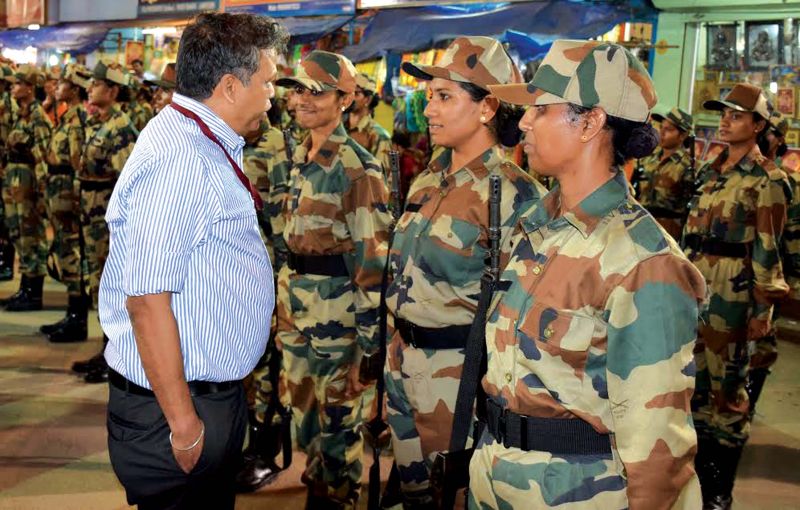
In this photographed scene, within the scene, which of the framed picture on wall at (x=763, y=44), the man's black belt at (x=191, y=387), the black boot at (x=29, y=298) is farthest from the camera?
the black boot at (x=29, y=298)

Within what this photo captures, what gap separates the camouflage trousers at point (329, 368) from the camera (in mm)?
3592

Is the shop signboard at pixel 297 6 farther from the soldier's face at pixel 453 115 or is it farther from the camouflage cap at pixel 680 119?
the soldier's face at pixel 453 115

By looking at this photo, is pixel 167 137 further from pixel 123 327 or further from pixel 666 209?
pixel 666 209

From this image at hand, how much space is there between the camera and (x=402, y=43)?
8.48m

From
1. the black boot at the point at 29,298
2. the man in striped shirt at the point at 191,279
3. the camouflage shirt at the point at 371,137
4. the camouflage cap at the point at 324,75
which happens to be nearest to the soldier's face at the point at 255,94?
the man in striped shirt at the point at 191,279

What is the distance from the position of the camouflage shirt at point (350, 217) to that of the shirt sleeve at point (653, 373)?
1843 millimetres

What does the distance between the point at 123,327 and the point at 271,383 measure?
236 centimetres

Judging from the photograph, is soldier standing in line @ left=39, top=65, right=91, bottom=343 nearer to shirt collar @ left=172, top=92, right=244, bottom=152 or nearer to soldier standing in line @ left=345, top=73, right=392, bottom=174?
soldier standing in line @ left=345, top=73, right=392, bottom=174

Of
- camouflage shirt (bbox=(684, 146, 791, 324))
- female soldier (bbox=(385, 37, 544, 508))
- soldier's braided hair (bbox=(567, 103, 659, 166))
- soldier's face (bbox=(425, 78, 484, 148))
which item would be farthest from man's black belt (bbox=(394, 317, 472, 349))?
camouflage shirt (bbox=(684, 146, 791, 324))

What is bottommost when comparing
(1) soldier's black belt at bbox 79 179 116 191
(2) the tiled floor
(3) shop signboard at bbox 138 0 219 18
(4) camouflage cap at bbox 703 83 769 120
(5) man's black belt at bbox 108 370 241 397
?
(2) the tiled floor

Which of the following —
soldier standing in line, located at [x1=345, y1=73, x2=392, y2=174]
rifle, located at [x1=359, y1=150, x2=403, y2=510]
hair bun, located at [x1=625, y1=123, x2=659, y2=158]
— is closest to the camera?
hair bun, located at [x1=625, y1=123, x2=659, y2=158]

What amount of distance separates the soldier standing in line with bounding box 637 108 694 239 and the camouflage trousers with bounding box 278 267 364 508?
3858 mm

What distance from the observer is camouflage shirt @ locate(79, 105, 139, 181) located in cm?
598

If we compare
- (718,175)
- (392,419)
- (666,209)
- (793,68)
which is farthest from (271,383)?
(793,68)
